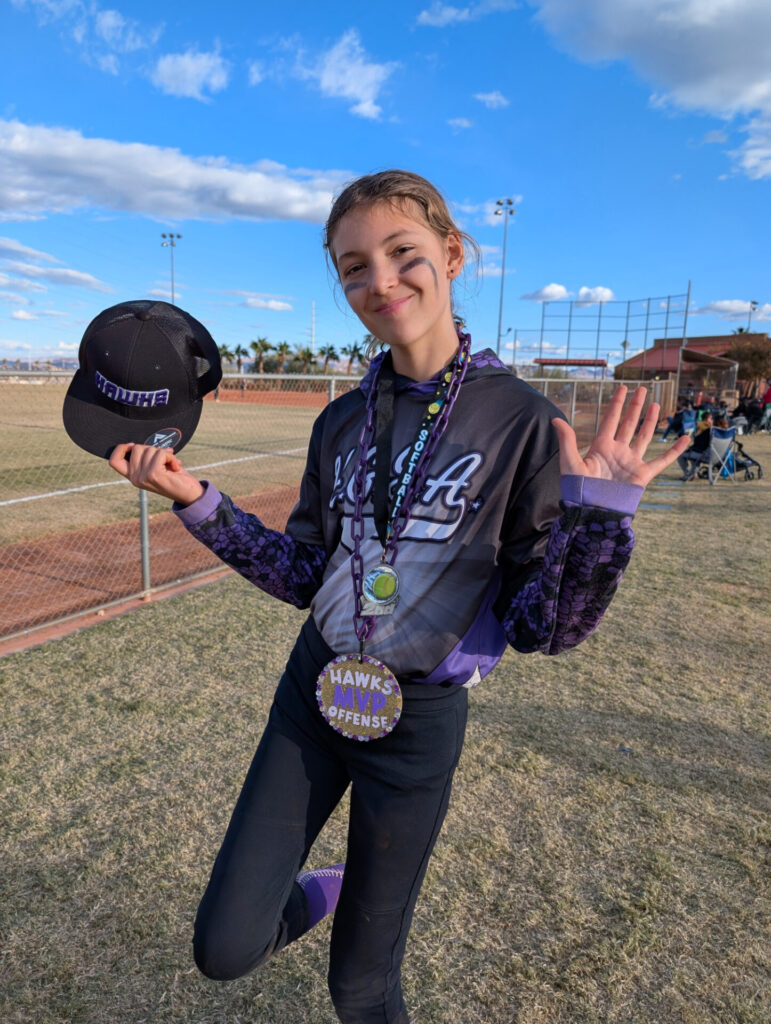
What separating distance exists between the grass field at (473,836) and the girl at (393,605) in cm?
77

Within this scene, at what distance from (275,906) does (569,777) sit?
6.90 ft

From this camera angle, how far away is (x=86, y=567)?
659 centimetres

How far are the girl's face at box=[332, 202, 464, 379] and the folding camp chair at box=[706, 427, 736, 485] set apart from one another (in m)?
12.4

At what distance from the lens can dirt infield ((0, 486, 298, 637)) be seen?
5484mm

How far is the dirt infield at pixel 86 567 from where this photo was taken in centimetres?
548

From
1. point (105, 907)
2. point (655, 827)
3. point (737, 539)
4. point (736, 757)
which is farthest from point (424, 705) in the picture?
point (737, 539)

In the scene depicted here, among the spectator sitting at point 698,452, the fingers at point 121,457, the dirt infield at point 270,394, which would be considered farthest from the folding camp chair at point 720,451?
the fingers at point 121,457

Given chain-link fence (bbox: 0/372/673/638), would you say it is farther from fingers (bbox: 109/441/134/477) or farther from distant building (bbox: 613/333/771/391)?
distant building (bbox: 613/333/771/391)

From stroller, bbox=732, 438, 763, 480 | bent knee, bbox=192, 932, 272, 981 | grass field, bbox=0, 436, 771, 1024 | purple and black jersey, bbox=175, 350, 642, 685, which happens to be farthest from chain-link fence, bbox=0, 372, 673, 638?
stroller, bbox=732, 438, 763, 480

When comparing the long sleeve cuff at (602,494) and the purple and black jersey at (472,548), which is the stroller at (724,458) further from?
the long sleeve cuff at (602,494)

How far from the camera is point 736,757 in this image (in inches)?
140

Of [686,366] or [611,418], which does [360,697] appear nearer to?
[611,418]

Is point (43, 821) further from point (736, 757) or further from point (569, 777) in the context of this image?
point (736, 757)

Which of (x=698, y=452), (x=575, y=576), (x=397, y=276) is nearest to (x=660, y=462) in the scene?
(x=575, y=576)
